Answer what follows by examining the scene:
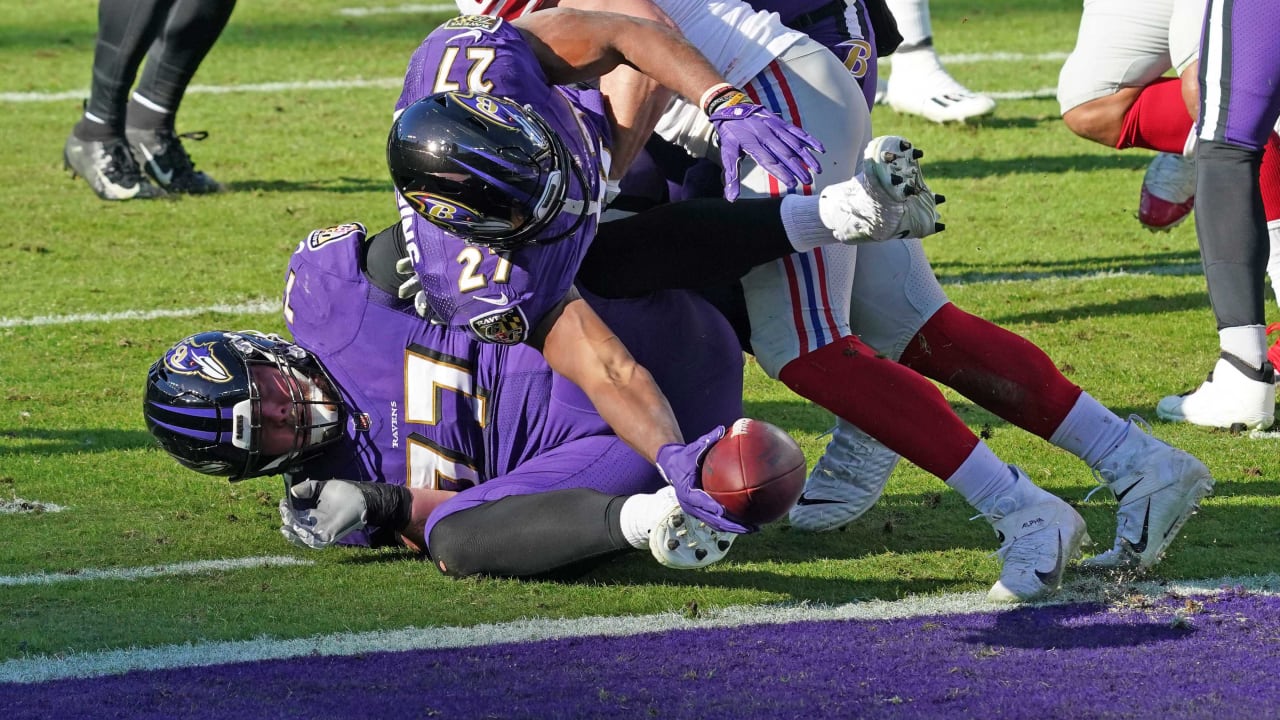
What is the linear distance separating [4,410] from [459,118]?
235 centimetres

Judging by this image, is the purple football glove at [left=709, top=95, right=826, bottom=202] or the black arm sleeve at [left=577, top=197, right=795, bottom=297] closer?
the purple football glove at [left=709, top=95, right=826, bottom=202]

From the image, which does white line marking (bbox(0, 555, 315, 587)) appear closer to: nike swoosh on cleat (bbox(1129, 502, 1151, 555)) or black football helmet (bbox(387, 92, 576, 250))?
black football helmet (bbox(387, 92, 576, 250))

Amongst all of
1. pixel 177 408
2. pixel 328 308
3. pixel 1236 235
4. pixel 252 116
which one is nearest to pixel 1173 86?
pixel 1236 235

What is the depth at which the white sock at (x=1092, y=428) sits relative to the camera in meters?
3.63

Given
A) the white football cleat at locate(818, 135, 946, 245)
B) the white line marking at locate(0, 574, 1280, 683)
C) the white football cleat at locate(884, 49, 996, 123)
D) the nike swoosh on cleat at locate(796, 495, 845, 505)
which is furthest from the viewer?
the white football cleat at locate(884, 49, 996, 123)

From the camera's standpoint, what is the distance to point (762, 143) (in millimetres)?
3225

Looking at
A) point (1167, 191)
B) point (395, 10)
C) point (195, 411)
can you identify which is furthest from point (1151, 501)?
point (395, 10)

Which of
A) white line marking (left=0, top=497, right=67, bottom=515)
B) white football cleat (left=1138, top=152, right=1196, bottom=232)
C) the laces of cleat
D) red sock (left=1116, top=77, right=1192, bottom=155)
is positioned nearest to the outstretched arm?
white line marking (left=0, top=497, right=67, bottom=515)

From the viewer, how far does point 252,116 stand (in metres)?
9.47

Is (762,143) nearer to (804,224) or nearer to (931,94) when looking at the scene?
(804,224)

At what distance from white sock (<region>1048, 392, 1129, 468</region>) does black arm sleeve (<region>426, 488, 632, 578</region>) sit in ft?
3.43

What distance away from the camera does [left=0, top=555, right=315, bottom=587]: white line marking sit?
354cm

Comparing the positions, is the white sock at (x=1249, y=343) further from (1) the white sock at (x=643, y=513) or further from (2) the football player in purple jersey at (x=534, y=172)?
(1) the white sock at (x=643, y=513)

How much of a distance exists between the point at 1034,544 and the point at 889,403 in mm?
409
